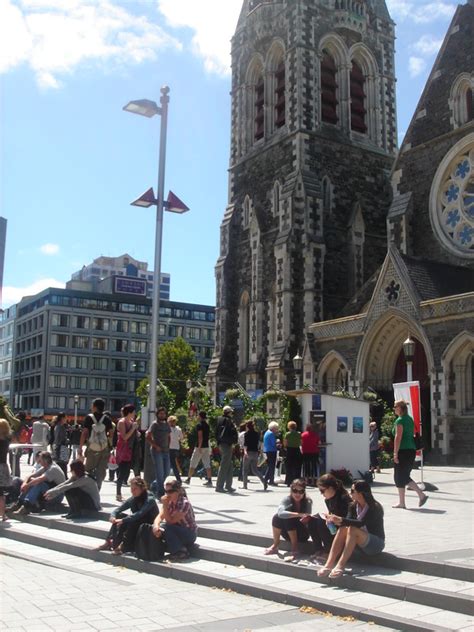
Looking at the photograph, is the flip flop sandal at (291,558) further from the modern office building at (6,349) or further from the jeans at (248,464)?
the modern office building at (6,349)

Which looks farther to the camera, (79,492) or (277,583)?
(79,492)

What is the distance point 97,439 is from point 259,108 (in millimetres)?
31260

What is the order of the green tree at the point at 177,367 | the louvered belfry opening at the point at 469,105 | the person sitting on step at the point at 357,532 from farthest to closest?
the green tree at the point at 177,367 < the louvered belfry opening at the point at 469,105 < the person sitting on step at the point at 357,532

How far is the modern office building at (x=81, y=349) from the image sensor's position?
3132 inches

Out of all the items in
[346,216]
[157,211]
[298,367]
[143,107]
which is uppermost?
[346,216]

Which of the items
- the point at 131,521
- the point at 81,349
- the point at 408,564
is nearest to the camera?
the point at 408,564

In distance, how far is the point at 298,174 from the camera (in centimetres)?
3569

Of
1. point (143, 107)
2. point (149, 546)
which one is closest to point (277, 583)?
point (149, 546)

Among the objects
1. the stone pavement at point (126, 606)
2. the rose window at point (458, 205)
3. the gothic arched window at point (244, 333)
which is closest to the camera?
the stone pavement at point (126, 606)

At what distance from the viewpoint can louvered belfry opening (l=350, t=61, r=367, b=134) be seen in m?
40.4

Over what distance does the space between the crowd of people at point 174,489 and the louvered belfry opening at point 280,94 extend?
23.1 meters

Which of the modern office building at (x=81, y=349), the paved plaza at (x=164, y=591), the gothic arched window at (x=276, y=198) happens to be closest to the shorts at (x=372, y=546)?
the paved plaza at (x=164, y=591)

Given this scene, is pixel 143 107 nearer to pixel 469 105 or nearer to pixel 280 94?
pixel 469 105

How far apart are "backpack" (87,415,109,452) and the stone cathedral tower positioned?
19973 millimetres
